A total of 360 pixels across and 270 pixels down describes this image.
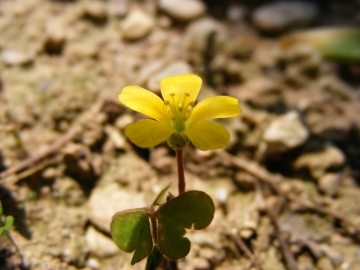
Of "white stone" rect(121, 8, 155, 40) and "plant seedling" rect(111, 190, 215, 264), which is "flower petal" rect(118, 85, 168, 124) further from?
"white stone" rect(121, 8, 155, 40)

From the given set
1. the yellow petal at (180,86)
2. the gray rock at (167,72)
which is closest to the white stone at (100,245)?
the yellow petal at (180,86)

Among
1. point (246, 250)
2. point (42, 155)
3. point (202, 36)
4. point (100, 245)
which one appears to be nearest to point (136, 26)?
point (202, 36)

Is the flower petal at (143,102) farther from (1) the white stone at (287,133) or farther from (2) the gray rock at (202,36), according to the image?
(2) the gray rock at (202,36)

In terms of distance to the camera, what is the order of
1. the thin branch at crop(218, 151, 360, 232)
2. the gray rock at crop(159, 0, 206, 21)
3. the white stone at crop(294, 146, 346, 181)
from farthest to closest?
1. the gray rock at crop(159, 0, 206, 21)
2. the white stone at crop(294, 146, 346, 181)
3. the thin branch at crop(218, 151, 360, 232)

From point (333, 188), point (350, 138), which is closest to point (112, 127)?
point (333, 188)

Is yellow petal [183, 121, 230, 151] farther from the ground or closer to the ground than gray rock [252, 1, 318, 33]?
farther from the ground

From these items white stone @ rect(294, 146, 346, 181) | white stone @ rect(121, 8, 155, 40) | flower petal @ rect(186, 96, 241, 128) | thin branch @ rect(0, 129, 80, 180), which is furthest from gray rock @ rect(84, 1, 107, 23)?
white stone @ rect(294, 146, 346, 181)

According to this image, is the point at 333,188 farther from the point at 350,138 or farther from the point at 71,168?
the point at 71,168

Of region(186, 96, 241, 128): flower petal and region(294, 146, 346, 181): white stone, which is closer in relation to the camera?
region(186, 96, 241, 128): flower petal
